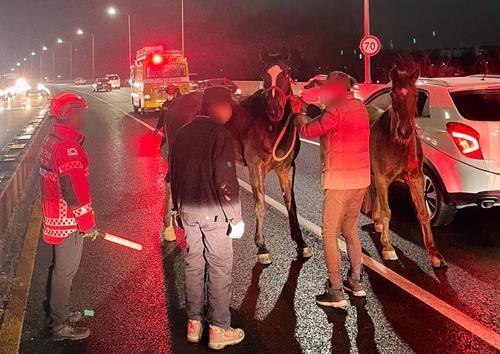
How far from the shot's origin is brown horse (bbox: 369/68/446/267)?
5957 millimetres

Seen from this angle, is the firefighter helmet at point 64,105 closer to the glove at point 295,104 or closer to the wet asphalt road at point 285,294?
the wet asphalt road at point 285,294

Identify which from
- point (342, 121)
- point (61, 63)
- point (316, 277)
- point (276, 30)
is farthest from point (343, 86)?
point (61, 63)

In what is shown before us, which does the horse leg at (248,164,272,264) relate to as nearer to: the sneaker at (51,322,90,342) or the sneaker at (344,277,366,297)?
the sneaker at (344,277,366,297)

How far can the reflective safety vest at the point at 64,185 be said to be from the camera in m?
4.32

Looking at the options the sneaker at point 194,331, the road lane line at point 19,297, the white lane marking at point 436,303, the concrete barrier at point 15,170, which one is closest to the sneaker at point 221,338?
the sneaker at point 194,331

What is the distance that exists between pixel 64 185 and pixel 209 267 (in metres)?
1.23

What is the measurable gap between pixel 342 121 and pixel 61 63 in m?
179

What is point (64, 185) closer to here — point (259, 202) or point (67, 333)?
point (67, 333)

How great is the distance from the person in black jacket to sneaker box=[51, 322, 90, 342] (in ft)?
2.83

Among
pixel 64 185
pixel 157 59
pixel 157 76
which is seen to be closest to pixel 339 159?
pixel 64 185

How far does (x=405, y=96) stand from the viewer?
592 centimetres

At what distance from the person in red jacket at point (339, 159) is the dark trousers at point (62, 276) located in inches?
81.9

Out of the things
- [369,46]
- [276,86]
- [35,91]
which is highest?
[35,91]

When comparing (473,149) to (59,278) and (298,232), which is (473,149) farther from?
(59,278)
